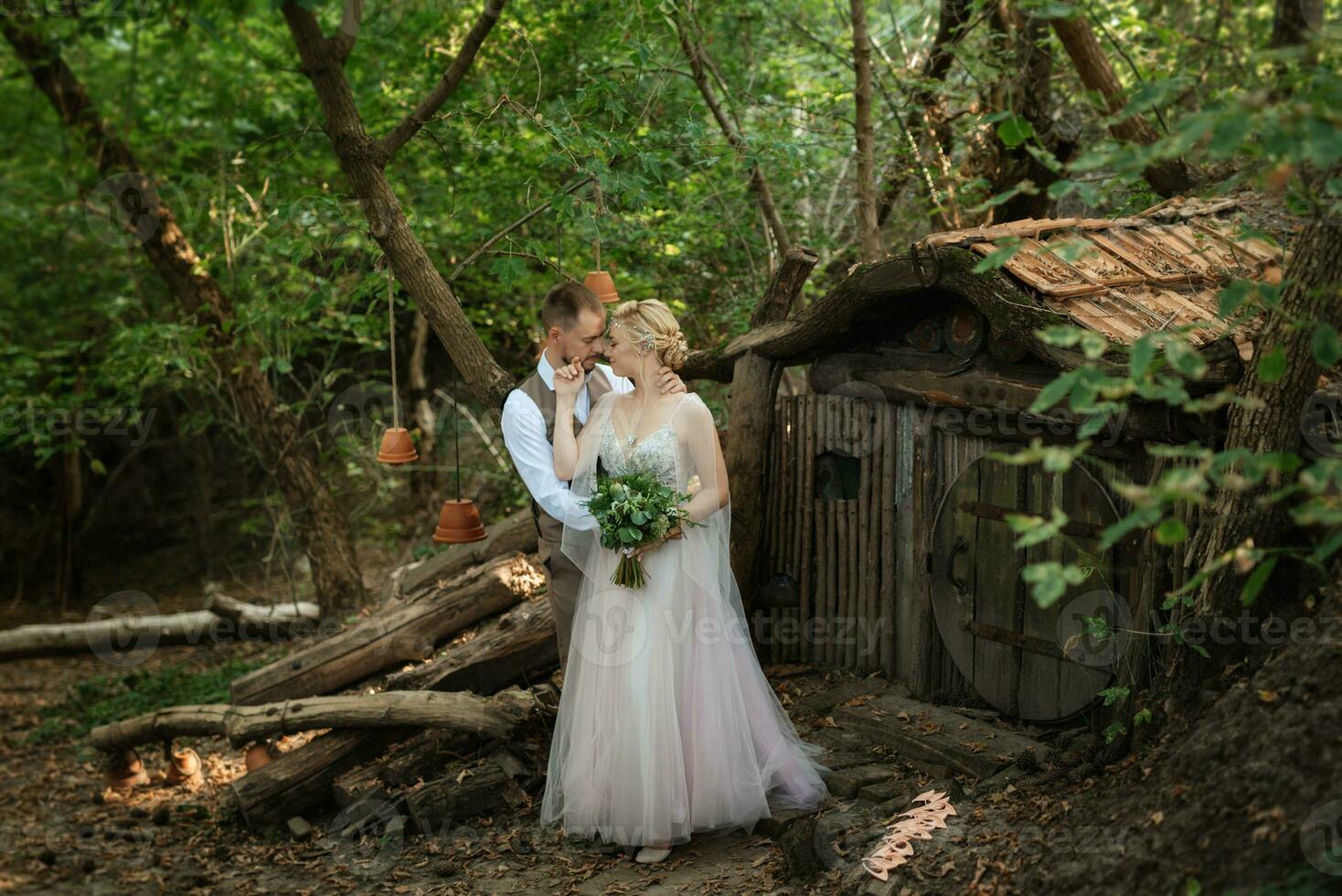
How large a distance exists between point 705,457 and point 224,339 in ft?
20.8

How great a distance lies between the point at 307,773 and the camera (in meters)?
6.88

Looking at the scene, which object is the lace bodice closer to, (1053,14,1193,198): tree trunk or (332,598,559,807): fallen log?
(332,598,559,807): fallen log

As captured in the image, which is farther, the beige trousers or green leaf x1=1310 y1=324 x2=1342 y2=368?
the beige trousers

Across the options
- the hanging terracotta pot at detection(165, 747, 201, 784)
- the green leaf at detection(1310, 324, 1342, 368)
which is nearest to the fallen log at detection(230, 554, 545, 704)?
the hanging terracotta pot at detection(165, 747, 201, 784)

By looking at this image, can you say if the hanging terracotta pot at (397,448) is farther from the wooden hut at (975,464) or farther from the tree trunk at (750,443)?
the wooden hut at (975,464)

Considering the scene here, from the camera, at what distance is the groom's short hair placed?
5.72 m

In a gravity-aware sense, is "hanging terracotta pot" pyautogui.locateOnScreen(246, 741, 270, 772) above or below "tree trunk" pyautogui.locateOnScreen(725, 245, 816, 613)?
below

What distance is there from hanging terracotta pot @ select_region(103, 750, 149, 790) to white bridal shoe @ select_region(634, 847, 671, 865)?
479 centimetres

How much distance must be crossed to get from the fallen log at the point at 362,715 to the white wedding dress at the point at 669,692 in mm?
978

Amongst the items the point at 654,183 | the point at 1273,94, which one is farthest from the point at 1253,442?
the point at 654,183

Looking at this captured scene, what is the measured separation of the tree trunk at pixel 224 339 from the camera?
9.97 metres

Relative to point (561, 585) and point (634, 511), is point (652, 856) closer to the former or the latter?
point (561, 585)

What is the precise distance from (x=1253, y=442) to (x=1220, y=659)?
0.90m

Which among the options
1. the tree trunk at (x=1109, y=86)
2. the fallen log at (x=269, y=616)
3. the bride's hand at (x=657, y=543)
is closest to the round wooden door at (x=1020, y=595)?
the bride's hand at (x=657, y=543)
